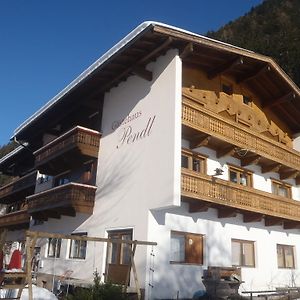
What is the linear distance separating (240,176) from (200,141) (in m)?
4.20

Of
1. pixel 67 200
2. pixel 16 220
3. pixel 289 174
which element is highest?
pixel 289 174

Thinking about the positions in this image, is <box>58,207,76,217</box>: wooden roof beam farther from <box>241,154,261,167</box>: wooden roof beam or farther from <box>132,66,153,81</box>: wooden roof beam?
<box>241,154,261,167</box>: wooden roof beam

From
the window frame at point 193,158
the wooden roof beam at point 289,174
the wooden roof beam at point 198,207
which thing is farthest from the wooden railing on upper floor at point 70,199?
the wooden roof beam at point 289,174

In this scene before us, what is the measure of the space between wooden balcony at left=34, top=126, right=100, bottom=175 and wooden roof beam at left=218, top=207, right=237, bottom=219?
6.30 meters

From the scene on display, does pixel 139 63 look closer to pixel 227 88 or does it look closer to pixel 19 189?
pixel 227 88

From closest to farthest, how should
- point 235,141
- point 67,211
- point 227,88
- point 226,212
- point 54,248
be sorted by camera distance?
point 226,212 → point 235,141 → point 67,211 → point 227,88 → point 54,248

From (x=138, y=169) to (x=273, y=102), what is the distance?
398 inches

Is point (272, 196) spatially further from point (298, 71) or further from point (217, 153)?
point (298, 71)

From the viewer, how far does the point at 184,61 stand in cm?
1808

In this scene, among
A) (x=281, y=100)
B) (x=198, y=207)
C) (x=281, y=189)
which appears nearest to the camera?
(x=198, y=207)

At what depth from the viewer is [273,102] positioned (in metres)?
22.8

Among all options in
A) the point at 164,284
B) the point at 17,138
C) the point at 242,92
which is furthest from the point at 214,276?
the point at 17,138

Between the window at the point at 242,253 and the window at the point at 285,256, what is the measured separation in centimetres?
234

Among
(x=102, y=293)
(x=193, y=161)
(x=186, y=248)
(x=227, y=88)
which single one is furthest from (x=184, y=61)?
(x=102, y=293)
